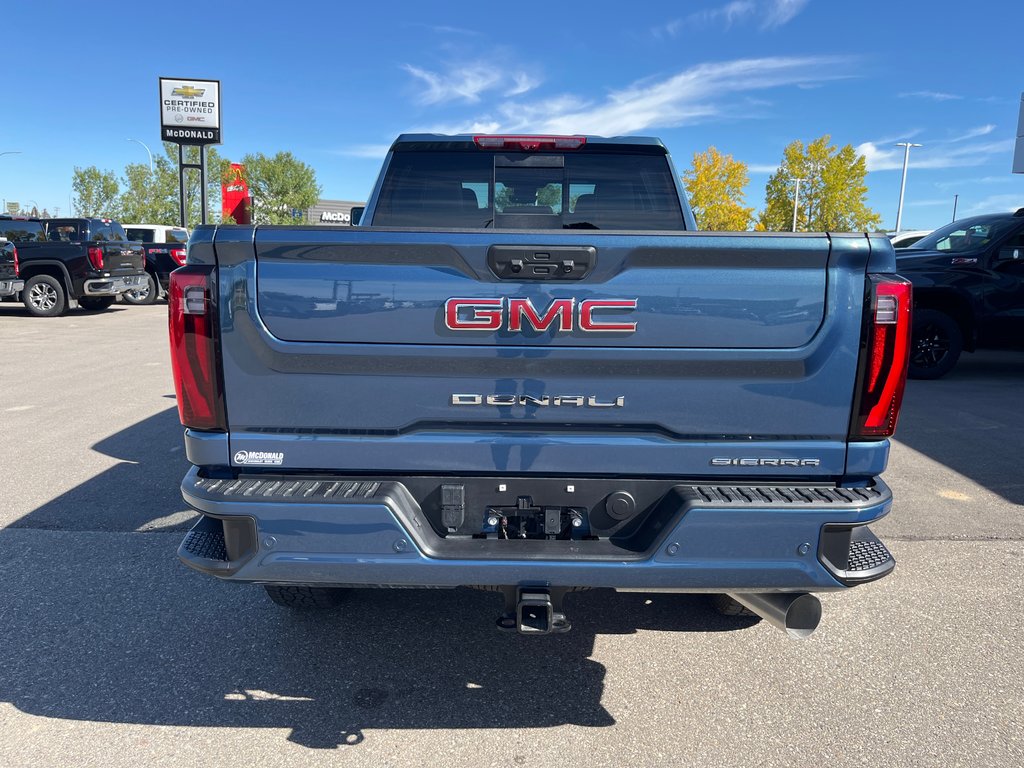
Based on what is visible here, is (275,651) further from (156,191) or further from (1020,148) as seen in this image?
(156,191)

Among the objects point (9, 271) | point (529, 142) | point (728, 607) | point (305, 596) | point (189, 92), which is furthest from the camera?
point (189, 92)

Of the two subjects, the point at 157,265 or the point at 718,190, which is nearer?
the point at 157,265

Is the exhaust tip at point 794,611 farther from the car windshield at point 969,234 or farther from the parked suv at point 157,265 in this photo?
the parked suv at point 157,265

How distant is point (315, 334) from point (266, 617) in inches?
69.4

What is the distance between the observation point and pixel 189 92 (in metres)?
35.1

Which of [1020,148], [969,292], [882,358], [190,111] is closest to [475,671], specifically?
[882,358]

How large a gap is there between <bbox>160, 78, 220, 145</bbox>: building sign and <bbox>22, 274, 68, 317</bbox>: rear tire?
21142 millimetres

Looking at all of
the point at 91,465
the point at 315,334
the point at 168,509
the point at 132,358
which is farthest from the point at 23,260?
the point at 315,334

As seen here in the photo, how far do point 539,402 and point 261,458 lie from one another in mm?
900

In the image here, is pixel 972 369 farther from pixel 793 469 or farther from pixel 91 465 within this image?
pixel 91 465

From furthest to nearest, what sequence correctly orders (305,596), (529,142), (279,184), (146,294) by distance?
(279,184), (146,294), (529,142), (305,596)

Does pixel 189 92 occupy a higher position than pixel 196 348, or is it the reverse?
pixel 189 92

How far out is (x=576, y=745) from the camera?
2641 millimetres

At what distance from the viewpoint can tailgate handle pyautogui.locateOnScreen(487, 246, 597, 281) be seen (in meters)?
2.31
